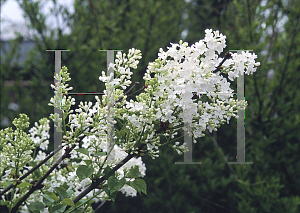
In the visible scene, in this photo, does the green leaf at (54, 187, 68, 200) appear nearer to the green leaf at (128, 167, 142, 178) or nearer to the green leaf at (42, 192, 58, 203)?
the green leaf at (42, 192, 58, 203)

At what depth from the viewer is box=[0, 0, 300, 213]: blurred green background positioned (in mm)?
2262

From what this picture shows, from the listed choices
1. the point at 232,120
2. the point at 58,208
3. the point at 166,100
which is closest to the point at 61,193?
the point at 58,208

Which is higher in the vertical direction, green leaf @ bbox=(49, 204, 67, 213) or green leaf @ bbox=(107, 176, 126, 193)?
green leaf @ bbox=(107, 176, 126, 193)

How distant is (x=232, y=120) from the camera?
8.43 ft

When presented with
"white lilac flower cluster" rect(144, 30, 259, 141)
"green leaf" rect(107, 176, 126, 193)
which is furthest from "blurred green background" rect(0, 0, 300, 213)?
"green leaf" rect(107, 176, 126, 193)

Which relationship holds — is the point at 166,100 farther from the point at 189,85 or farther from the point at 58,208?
the point at 58,208

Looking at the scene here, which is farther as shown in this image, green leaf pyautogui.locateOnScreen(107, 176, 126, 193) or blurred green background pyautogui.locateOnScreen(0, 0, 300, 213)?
blurred green background pyautogui.locateOnScreen(0, 0, 300, 213)

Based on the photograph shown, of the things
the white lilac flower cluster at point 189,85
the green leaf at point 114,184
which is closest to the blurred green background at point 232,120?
the white lilac flower cluster at point 189,85

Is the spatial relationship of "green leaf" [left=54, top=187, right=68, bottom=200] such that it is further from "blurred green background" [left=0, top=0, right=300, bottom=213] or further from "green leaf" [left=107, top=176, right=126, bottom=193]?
"blurred green background" [left=0, top=0, right=300, bottom=213]

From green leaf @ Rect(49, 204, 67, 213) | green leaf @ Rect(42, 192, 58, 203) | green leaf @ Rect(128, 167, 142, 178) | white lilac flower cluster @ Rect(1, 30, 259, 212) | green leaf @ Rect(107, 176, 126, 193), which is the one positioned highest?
white lilac flower cluster @ Rect(1, 30, 259, 212)

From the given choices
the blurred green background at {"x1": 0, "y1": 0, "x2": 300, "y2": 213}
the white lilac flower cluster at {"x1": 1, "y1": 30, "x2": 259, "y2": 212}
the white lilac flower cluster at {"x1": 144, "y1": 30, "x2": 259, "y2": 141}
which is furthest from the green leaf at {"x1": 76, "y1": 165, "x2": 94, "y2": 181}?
the blurred green background at {"x1": 0, "y1": 0, "x2": 300, "y2": 213}

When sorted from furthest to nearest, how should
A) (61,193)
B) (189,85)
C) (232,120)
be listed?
(232,120) → (61,193) → (189,85)

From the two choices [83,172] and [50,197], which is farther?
[50,197]

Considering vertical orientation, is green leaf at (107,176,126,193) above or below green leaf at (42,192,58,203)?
above
